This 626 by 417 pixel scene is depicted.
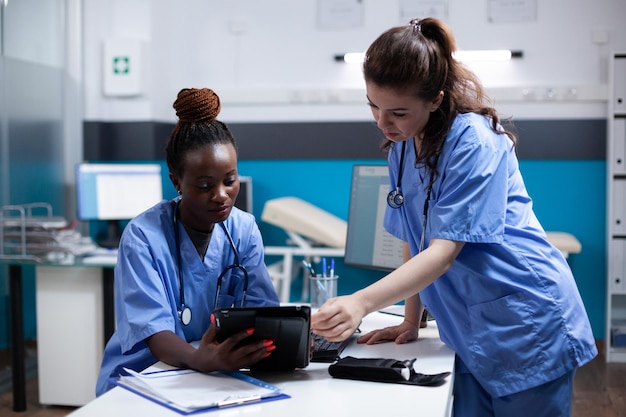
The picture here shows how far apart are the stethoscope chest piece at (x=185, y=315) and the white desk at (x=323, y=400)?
17 centimetres

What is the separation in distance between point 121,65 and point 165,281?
3086 millimetres

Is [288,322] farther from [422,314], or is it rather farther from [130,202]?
[130,202]

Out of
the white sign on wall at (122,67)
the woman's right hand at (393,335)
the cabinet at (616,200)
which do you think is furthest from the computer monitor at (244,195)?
the woman's right hand at (393,335)

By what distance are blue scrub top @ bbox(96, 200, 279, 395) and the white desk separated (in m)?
0.10

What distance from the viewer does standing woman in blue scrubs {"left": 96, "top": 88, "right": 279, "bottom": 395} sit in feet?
4.84

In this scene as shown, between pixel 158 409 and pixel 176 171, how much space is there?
0.58m

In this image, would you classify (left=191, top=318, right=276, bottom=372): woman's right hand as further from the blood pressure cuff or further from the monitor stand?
the monitor stand

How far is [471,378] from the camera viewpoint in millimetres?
1572

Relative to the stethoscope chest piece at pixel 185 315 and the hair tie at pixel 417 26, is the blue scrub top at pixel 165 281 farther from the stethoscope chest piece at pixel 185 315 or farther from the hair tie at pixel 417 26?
the hair tie at pixel 417 26

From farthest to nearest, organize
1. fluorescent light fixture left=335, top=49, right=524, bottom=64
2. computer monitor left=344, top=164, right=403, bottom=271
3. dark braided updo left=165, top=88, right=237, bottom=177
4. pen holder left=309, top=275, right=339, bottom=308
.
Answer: fluorescent light fixture left=335, top=49, right=524, bottom=64 < computer monitor left=344, top=164, right=403, bottom=271 < pen holder left=309, top=275, right=339, bottom=308 < dark braided updo left=165, top=88, right=237, bottom=177

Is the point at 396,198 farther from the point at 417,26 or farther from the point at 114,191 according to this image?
the point at 114,191

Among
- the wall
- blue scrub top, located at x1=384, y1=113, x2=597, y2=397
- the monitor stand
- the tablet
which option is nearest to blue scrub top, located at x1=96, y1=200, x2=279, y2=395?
the tablet

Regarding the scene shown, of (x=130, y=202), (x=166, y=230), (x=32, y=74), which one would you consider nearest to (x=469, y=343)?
(x=166, y=230)

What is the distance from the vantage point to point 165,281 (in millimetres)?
1571
